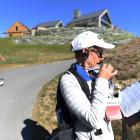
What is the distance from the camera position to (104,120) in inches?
167

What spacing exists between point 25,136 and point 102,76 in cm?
562

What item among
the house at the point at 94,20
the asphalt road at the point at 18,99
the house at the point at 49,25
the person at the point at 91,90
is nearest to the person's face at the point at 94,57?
the person at the point at 91,90

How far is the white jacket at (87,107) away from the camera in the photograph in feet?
13.4

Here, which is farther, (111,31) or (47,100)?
(111,31)

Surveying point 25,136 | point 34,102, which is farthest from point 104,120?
point 34,102

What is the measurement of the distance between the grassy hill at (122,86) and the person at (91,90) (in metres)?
4.92

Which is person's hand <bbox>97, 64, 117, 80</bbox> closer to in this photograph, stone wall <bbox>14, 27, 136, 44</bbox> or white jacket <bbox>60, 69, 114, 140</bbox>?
white jacket <bbox>60, 69, 114, 140</bbox>

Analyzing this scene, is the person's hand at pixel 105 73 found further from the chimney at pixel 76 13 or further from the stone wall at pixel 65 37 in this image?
the chimney at pixel 76 13

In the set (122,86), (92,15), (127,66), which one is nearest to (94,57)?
(122,86)

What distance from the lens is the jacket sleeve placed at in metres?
4.06

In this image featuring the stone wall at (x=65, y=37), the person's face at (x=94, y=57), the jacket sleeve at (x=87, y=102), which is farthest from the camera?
the stone wall at (x=65, y=37)

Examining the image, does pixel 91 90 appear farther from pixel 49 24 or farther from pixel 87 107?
pixel 49 24

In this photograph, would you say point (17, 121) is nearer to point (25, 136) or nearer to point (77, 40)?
point (25, 136)

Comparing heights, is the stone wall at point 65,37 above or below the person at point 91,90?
above
